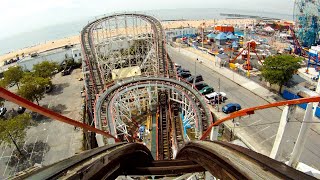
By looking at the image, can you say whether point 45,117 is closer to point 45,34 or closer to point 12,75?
point 12,75

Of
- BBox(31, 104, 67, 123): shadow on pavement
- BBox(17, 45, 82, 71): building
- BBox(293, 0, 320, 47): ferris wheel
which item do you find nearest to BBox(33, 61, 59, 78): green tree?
BBox(17, 45, 82, 71): building

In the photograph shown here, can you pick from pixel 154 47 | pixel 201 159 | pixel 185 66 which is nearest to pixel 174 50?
pixel 185 66

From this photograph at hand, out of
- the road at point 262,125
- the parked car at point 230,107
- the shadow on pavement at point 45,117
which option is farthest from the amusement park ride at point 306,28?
the shadow on pavement at point 45,117

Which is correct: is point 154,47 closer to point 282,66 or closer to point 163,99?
point 163,99

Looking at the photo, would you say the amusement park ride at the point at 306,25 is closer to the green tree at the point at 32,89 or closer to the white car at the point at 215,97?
the white car at the point at 215,97

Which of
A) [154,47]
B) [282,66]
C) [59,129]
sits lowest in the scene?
[59,129]

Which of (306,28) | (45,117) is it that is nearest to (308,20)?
(306,28)

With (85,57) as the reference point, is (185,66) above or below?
below
